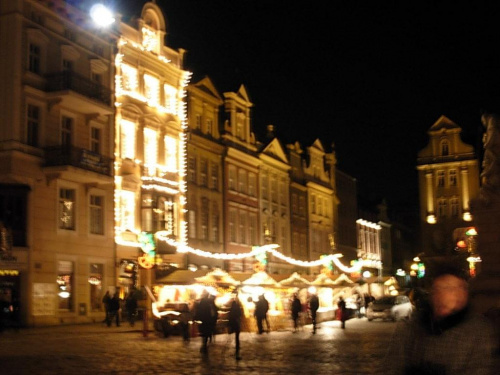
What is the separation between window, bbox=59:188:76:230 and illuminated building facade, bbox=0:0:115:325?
48 mm

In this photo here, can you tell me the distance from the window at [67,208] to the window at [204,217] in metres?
15.0

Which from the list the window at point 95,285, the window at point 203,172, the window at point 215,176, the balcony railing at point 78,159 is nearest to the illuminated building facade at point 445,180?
the window at point 215,176

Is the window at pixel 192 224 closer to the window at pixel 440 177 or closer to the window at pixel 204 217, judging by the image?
the window at pixel 204 217

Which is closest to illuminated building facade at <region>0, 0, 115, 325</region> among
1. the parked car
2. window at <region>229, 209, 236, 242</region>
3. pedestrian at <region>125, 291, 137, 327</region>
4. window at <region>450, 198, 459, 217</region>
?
pedestrian at <region>125, 291, 137, 327</region>

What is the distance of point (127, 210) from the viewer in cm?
4297

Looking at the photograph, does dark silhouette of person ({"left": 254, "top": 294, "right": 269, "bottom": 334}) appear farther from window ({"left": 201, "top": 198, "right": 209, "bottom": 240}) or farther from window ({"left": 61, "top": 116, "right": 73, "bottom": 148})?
window ({"left": 201, "top": 198, "right": 209, "bottom": 240})

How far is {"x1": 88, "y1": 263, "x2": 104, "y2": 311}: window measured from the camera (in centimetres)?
3926

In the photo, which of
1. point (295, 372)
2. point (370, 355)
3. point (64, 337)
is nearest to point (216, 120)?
point (64, 337)

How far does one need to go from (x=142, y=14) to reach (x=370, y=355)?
30709mm

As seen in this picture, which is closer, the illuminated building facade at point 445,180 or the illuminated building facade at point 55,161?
the illuminated building facade at point 55,161

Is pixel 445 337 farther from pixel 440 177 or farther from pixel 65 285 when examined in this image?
pixel 440 177

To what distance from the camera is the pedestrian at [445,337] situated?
5250mm

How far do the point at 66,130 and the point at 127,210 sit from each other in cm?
633

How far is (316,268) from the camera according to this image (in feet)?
243
